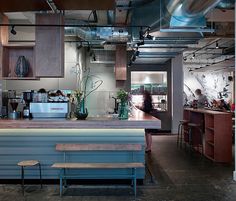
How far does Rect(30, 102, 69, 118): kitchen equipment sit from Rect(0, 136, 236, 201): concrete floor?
45.9 inches

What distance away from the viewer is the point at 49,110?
481cm

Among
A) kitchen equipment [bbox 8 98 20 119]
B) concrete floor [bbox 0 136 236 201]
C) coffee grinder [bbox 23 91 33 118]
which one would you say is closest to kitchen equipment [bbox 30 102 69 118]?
coffee grinder [bbox 23 91 33 118]

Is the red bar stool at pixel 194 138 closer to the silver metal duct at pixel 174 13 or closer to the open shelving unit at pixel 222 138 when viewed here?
the open shelving unit at pixel 222 138

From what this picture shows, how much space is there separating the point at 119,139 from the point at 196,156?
304cm

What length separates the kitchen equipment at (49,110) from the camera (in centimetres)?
481

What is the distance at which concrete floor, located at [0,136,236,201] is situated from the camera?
164 inches

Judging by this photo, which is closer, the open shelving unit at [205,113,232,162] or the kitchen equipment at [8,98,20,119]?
the kitchen equipment at [8,98,20,119]

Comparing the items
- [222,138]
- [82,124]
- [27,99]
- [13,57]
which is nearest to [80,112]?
[82,124]

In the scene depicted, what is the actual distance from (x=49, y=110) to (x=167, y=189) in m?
2.32

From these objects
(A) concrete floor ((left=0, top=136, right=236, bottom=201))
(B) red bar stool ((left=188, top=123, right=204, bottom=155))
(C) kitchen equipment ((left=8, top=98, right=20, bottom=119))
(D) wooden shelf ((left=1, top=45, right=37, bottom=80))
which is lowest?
(A) concrete floor ((left=0, top=136, right=236, bottom=201))

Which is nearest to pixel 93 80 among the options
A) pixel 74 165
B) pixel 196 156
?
pixel 196 156

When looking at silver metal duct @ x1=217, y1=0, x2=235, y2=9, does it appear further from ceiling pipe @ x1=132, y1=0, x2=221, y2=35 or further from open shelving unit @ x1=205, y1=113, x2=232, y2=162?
open shelving unit @ x1=205, y1=113, x2=232, y2=162

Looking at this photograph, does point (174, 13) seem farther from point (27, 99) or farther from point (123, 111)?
point (27, 99)

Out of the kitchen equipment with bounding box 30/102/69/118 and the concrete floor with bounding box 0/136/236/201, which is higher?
the kitchen equipment with bounding box 30/102/69/118
